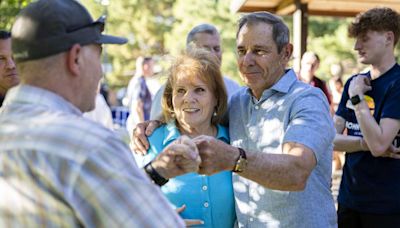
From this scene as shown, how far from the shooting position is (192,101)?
10.1 ft

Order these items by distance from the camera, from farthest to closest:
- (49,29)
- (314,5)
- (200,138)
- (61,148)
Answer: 1. (314,5)
2. (200,138)
3. (49,29)
4. (61,148)

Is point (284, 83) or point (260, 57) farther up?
point (260, 57)

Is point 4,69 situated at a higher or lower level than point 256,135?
higher

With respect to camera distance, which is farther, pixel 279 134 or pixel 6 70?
pixel 6 70

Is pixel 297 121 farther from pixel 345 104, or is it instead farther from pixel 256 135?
pixel 345 104

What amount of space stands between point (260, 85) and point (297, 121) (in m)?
0.39

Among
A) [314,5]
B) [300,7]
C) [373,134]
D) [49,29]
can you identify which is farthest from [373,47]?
[314,5]

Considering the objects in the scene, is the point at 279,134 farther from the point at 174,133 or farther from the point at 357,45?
the point at 357,45

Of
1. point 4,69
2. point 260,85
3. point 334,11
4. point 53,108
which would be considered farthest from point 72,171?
A: point 334,11

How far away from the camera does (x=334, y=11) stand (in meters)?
8.59

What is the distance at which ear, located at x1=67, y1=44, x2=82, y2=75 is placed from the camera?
1.72 m

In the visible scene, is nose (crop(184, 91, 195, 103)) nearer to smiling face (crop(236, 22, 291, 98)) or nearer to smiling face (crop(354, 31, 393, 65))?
smiling face (crop(236, 22, 291, 98))

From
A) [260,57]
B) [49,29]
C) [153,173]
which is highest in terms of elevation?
[49,29]

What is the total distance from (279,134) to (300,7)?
4.94 m
